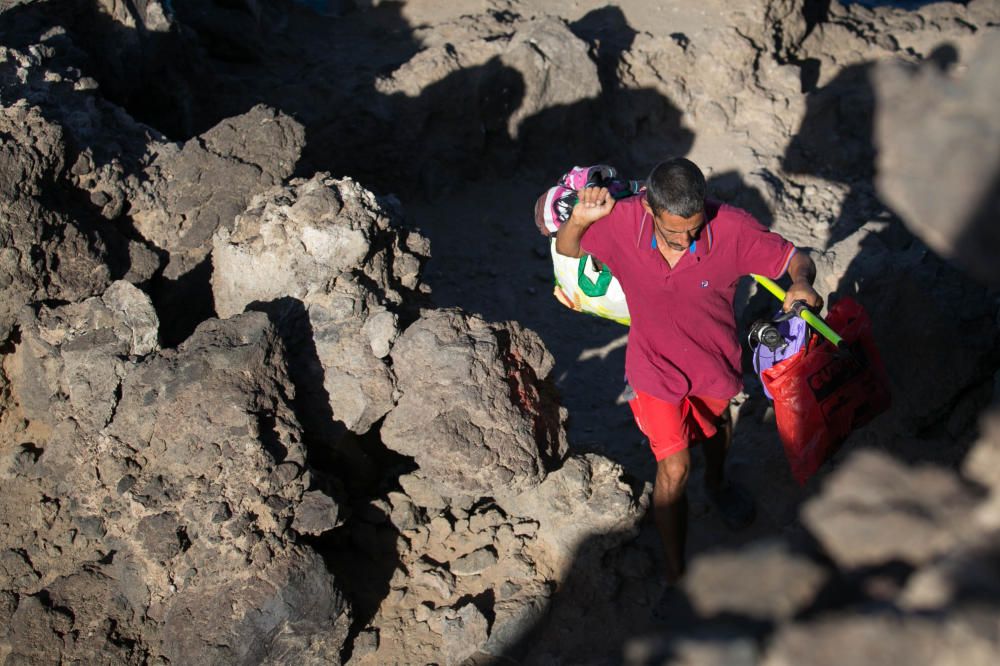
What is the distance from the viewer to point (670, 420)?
325cm

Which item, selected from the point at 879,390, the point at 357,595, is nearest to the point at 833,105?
the point at 879,390

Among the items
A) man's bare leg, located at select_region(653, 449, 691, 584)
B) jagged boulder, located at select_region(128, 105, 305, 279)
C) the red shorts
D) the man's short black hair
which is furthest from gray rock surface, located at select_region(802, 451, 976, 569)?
jagged boulder, located at select_region(128, 105, 305, 279)

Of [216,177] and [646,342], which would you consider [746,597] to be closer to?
[646,342]

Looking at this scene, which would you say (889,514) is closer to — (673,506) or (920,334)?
(673,506)

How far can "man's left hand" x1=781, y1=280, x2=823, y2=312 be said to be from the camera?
305 centimetres

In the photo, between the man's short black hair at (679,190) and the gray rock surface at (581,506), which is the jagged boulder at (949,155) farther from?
the gray rock surface at (581,506)

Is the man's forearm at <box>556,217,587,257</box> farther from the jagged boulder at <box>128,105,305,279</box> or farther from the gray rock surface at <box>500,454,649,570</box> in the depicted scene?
the jagged boulder at <box>128,105,305,279</box>

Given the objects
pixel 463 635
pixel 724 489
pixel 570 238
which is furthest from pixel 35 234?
pixel 724 489

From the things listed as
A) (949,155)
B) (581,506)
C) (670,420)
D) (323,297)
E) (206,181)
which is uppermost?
(949,155)

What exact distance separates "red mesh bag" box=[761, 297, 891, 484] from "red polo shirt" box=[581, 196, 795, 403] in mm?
236

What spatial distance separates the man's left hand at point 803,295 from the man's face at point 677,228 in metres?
0.41

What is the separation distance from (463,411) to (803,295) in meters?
1.31

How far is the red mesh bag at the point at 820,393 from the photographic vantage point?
3.15 m

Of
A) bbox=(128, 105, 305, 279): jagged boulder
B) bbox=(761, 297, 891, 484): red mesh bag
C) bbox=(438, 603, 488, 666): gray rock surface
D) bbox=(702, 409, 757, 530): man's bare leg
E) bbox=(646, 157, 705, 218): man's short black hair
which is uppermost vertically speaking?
bbox=(646, 157, 705, 218): man's short black hair
